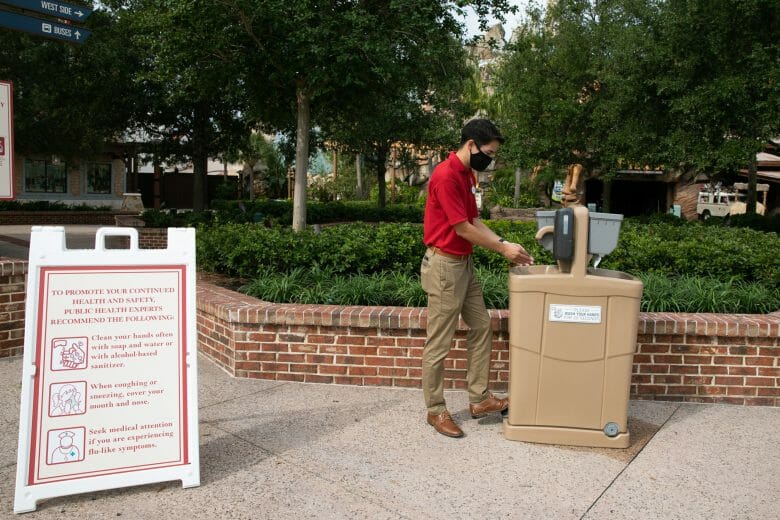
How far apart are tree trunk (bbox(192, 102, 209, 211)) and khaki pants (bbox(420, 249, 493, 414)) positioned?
16.3 meters

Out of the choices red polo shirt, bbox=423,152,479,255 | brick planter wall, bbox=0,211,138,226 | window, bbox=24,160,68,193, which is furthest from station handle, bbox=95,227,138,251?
window, bbox=24,160,68,193

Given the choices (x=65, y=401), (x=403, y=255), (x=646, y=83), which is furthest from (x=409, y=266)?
(x=646, y=83)

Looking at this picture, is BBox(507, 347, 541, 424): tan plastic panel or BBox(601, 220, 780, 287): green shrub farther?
BBox(601, 220, 780, 287): green shrub

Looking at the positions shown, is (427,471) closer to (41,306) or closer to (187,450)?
(187,450)

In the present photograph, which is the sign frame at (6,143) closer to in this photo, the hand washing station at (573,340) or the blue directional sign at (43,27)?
the blue directional sign at (43,27)

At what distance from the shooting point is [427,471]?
3.84 metres

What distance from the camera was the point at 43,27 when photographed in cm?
772

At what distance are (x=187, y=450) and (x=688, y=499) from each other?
8.69 feet

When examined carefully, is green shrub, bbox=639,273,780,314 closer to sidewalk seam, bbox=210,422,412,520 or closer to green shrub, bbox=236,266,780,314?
green shrub, bbox=236,266,780,314

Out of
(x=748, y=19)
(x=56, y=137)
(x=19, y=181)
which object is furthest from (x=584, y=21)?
(x=19, y=181)

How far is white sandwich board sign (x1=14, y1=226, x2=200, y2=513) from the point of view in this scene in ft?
10.8

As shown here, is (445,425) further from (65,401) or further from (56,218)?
(56,218)

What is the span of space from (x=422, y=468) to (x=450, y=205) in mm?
1558

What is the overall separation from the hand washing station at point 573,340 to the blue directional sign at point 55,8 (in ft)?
21.0
